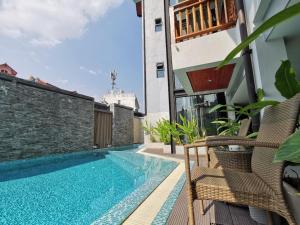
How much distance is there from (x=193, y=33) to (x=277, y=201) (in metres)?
3.80

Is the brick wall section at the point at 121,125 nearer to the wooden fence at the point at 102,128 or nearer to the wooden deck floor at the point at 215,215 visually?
the wooden fence at the point at 102,128

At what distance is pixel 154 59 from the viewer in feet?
38.7

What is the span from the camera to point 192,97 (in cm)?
874

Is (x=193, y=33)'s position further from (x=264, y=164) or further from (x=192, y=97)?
(x=192, y=97)

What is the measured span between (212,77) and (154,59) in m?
7.20

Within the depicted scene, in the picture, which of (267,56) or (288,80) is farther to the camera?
(267,56)

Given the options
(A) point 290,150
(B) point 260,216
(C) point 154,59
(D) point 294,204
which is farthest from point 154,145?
(A) point 290,150

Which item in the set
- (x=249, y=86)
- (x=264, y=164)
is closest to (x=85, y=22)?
(x=249, y=86)

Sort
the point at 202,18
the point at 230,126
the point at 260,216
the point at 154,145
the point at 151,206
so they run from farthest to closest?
1. the point at 154,145
2. the point at 202,18
3. the point at 230,126
4. the point at 151,206
5. the point at 260,216

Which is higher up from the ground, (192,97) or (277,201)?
(192,97)

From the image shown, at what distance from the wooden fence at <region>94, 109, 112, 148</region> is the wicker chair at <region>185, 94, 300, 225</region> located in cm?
1049

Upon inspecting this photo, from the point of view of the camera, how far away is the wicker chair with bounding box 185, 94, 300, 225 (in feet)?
3.15

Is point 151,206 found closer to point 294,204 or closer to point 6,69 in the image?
point 294,204

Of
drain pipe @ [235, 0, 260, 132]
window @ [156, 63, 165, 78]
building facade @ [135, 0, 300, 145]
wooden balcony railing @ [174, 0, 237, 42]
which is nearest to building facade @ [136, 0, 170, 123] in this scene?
window @ [156, 63, 165, 78]
